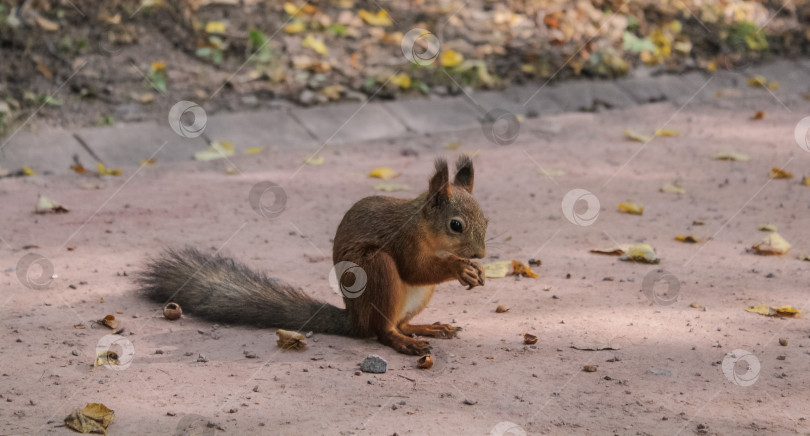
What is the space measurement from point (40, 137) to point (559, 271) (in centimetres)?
385

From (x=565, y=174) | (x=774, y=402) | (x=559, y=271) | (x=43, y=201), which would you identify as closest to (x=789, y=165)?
(x=565, y=174)

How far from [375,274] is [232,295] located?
0.71 meters

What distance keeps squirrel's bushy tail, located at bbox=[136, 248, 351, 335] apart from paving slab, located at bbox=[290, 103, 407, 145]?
318 cm

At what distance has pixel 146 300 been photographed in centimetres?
444

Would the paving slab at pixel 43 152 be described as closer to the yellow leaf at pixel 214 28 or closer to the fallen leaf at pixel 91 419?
the yellow leaf at pixel 214 28

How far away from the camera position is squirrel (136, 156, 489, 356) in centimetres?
380

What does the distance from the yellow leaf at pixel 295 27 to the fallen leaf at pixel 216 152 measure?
1.89 metres

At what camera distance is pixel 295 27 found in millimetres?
8625

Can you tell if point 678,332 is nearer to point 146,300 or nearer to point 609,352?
point 609,352

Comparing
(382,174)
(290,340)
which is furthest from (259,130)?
(290,340)

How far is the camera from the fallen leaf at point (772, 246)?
5171 millimetres

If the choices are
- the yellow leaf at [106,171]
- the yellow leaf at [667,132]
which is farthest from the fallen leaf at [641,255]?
the yellow leaf at [106,171]

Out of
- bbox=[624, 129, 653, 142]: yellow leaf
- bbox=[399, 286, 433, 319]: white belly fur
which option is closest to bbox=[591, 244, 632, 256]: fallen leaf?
bbox=[399, 286, 433, 319]: white belly fur

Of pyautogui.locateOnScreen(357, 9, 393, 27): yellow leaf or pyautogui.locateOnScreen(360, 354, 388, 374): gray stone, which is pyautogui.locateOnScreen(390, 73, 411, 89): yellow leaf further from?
pyautogui.locateOnScreen(360, 354, 388, 374): gray stone
